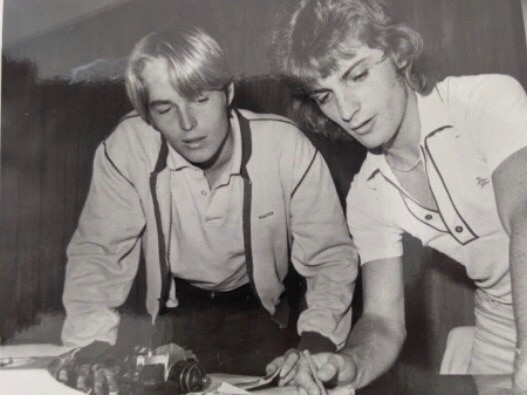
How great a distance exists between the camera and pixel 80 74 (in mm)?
1624

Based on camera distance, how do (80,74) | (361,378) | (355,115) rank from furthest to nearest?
(80,74) < (355,115) < (361,378)

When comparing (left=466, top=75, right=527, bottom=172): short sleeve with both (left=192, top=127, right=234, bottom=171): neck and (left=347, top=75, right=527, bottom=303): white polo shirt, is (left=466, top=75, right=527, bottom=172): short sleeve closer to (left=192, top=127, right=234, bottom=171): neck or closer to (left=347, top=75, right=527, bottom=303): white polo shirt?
(left=347, top=75, right=527, bottom=303): white polo shirt

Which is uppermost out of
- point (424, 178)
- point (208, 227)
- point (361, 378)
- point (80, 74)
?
point (80, 74)

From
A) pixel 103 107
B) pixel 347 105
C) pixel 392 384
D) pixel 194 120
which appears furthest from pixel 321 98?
pixel 392 384

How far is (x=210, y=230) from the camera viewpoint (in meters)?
1.51

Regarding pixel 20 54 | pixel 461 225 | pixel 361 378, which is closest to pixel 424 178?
pixel 461 225

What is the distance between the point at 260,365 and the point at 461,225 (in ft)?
1.78

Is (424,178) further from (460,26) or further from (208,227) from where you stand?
(208,227)

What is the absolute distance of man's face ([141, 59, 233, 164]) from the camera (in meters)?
1.54

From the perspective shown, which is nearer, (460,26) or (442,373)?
(442,373)

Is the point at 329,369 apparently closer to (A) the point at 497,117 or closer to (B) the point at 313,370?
(B) the point at 313,370

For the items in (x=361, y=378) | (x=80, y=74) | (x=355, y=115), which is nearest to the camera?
(x=361, y=378)

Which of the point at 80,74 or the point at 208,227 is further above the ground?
the point at 80,74

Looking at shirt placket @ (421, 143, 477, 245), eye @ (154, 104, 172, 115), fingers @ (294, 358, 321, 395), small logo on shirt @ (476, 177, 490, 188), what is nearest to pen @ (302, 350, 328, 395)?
fingers @ (294, 358, 321, 395)
